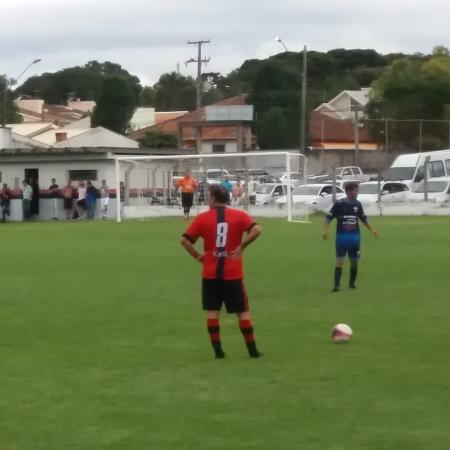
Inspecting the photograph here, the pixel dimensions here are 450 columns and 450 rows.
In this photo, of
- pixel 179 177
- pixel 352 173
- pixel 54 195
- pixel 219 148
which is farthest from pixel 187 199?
pixel 219 148

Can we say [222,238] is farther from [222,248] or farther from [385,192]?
[385,192]

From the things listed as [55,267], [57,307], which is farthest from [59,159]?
[57,307]

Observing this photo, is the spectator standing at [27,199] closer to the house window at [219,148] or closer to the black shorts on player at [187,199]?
the black shorts on player at [187,199]

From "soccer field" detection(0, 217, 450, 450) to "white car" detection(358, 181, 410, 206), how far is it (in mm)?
22538

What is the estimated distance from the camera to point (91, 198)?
1810 inches

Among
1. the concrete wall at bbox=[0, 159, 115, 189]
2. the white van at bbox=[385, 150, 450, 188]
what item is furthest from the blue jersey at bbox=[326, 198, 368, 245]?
the white van at bbox=[385, 150, 450, 188]

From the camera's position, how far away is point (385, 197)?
4706 cm

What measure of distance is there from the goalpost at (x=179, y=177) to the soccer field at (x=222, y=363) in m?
20.1

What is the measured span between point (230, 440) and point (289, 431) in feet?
1.63

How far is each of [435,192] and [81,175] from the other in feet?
48.4

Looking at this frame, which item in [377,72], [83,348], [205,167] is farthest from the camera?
[377,72]

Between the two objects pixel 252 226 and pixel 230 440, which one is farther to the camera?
pixel 252 226

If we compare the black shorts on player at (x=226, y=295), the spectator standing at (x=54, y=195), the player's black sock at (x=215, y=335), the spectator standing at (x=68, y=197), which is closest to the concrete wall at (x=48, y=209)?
the spectator standing at (x=54, y=195)

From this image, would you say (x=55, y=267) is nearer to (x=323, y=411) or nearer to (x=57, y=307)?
(x=57, y=307)
